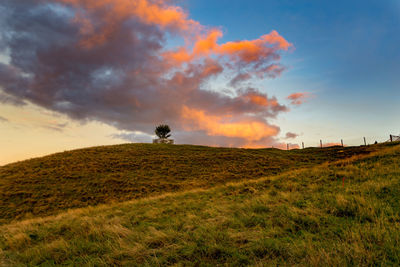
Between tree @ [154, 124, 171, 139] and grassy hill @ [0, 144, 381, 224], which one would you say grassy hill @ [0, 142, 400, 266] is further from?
tree @ [154, 124, 171, 139]

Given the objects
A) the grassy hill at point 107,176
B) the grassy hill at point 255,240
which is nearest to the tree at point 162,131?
the grassy hill at point 107,176

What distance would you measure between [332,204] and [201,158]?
3361cm

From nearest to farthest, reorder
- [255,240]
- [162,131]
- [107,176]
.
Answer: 1. [255,240]
2. [107,176]
3. [162,131]

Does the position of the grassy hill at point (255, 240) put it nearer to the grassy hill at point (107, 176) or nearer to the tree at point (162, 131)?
the grassy hill at point (107, 176)

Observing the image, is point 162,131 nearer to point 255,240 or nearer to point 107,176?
point 107,176

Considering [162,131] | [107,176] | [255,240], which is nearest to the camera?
[255,240]

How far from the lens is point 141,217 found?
9.16 metres

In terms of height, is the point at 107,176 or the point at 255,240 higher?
the point at 255,240

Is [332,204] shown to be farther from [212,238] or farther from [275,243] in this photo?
[212,238]

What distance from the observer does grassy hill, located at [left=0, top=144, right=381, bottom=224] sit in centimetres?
2120

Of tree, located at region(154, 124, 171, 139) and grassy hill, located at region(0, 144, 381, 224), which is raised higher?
tree, located at region(154, 124, 171, 139)

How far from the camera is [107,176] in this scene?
94.0ft

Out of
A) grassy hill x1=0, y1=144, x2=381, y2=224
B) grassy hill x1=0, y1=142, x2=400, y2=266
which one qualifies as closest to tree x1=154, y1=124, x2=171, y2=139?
grassy hill x1=0, y1=144, x2=381, y2=224

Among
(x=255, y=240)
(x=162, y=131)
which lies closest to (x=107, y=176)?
(x=255, y=240)
